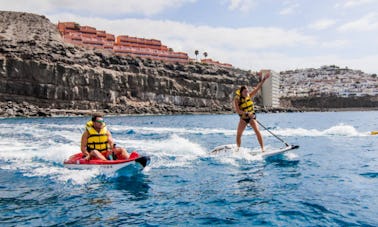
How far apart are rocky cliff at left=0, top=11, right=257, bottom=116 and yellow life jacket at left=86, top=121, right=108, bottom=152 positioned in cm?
6291

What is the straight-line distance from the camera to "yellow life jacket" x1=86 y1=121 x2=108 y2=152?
1001 cm

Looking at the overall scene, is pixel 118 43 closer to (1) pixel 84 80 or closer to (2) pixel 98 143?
(1) pixel 84 80

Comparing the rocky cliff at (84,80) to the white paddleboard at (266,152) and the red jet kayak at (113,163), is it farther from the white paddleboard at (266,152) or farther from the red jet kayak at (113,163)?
the red jet kayak at (113,163)

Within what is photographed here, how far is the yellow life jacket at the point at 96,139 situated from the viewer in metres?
10.0

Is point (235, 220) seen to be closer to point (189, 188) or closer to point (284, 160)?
point (189, 188)

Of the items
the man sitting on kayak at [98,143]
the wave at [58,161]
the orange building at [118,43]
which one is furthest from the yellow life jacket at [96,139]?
the orange building at [118,43]

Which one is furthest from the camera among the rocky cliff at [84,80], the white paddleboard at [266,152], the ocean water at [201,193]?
the rocky cliff at [84,80]

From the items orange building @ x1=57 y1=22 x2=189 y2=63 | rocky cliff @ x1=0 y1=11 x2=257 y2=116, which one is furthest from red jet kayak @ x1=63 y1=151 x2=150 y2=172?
orange building @ x1=57 y1=22 x2=189 y2=63

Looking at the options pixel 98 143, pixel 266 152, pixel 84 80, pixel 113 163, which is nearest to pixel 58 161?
pixel 98 143

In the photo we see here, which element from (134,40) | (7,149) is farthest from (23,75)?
(7,149)

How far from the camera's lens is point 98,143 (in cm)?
1016

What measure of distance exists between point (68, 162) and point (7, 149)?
7.28 m

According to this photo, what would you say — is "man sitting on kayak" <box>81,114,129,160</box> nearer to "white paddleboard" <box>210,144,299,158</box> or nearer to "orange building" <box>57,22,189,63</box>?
"white paddleboard" <box>210,144,299,158</box>

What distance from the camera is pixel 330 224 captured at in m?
5.47
